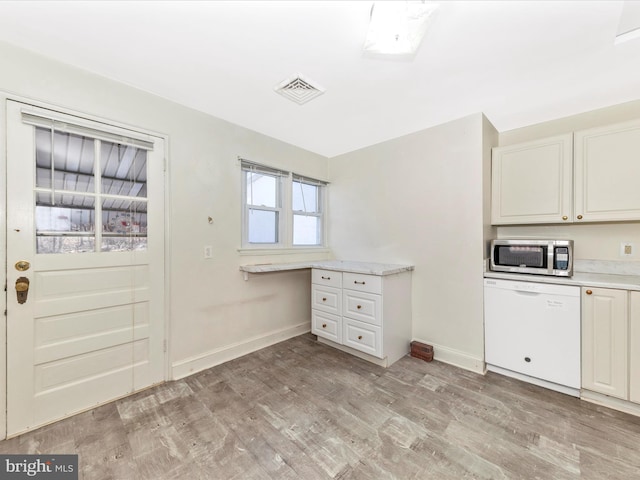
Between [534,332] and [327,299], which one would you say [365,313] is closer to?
[327,299]

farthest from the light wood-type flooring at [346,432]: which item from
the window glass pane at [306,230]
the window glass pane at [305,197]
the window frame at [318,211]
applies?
the window glass pane at [305,197]

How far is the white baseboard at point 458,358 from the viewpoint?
2479 mm

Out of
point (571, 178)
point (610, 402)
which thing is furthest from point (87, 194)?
point (610, 402)

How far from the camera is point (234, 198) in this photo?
2762mm

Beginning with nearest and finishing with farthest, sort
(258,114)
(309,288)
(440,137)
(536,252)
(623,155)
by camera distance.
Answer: (623,155) → (536,252) → (258,114) → (440,137) → (309,288)

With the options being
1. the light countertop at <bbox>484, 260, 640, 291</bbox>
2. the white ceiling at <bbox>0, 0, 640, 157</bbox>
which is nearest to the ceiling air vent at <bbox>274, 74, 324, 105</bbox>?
the white ceiling at <bbox>0, 0, 640, 157</bbox>

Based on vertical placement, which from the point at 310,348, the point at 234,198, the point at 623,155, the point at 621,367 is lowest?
the point at 310,348

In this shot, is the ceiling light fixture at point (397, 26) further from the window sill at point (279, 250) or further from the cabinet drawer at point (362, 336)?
the cabinet drawer at point (362, 336)

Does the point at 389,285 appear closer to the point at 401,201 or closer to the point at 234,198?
the point at 401,201

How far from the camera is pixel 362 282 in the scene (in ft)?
8.90

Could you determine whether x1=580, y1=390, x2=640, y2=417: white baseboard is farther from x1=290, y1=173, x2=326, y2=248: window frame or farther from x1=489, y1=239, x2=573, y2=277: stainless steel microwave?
x1=290, y1=173, x2=326, y2=248: window frame

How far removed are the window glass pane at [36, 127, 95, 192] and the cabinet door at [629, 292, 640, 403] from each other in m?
3.98

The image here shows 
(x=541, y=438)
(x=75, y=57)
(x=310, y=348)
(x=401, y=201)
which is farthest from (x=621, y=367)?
(x=75, y=57)

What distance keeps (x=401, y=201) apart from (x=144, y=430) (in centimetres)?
302
